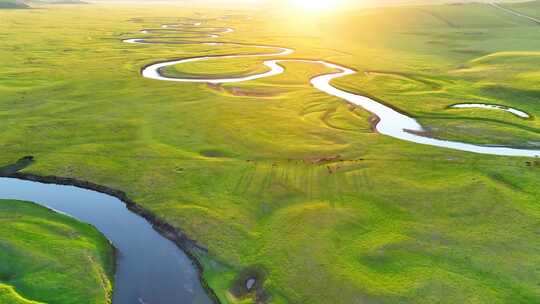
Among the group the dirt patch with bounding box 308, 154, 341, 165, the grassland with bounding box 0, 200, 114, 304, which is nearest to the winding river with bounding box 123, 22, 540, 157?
the dirt patch with bounding box 308, 154, 341, 165

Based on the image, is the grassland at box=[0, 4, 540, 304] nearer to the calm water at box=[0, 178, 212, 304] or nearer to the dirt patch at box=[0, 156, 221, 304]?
the dirt patch at box=[0, 156, 221, 304]

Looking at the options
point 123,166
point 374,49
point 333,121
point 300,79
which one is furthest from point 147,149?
point 374,49

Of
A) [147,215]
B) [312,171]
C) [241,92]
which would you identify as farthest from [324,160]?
[241,92]

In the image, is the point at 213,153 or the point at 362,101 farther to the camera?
the point at 362,101

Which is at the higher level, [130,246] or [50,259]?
[50,259]

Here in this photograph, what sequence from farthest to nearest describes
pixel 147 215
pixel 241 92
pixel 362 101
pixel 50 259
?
pixel 241 92, pixel 362 101, pixel 147 215, pixel 50 259

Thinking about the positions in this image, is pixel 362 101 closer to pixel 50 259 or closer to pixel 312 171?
pixel 312 171
